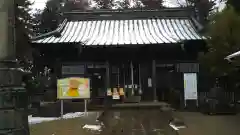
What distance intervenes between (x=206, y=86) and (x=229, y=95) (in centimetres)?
248

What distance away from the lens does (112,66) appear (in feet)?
78.6

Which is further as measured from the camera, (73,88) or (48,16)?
(48,16)

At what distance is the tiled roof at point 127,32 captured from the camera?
75.5 ft

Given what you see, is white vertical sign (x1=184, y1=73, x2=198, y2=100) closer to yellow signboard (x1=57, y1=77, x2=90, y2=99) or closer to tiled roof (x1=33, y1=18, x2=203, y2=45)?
tiled roof (x1=33, y1=18, x2=203, y2=45)

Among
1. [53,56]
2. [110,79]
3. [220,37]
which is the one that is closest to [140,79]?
[110,79]

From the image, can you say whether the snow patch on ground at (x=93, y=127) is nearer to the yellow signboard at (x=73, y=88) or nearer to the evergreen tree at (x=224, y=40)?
the yellow signboard at (x=73, y=88)

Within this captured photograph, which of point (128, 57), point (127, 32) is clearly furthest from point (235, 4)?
point (127, 32)

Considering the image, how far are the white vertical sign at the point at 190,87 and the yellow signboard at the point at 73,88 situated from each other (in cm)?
638

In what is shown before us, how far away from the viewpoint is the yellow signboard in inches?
710

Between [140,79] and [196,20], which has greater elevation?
[196,20]

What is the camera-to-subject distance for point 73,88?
1817cm

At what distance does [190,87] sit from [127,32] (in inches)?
242

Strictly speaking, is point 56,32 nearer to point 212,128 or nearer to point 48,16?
point 212,128

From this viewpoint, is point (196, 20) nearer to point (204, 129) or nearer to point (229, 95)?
point (229, 95)
